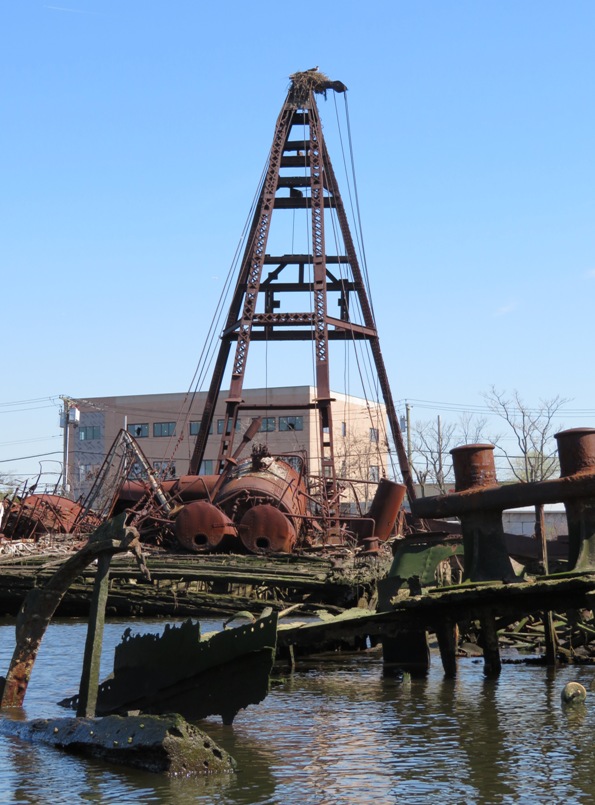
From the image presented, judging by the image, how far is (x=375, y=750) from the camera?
11.0 meters

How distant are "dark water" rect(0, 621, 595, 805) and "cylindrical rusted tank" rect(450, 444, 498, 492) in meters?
2.63

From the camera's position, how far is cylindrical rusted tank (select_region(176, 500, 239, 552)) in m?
27.0

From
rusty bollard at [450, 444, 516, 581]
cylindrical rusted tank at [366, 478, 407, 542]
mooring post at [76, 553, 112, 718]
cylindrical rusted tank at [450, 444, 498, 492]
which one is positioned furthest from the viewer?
cylindrical rusted tank at [366, 478, 407, 542]

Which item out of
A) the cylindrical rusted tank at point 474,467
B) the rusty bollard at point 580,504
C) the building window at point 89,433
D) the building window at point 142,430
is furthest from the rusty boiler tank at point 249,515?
the building window at point 89,433

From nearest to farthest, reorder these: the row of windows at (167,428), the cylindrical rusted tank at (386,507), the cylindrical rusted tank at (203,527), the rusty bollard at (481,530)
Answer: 1. the rusty bollard at (481,530)
2. the cylindrical rusted tank at (203,527)
3. the cylindrical rusted tank at (386,507)
4. the row of windows at (167,428)

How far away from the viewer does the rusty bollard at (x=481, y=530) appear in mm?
13820

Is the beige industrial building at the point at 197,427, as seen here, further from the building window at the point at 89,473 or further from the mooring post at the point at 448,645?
the mooring post at the point at 448,645

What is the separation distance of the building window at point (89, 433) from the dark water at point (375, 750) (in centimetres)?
7251

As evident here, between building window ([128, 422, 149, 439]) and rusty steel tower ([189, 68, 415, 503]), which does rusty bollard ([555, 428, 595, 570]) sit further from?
building window ([128, 422, 149, 439])

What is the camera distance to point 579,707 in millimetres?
12961

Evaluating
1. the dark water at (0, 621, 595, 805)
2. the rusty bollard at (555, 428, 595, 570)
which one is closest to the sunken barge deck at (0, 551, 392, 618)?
the dark water at (0, 621, 595, 805)

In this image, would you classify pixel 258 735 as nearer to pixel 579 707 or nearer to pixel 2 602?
pixel 579 707

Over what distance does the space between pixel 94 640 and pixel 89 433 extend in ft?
258

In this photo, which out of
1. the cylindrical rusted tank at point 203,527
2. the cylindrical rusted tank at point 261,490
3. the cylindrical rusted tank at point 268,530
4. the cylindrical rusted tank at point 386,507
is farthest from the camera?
the cylindrical rusted tank at point 386,507
